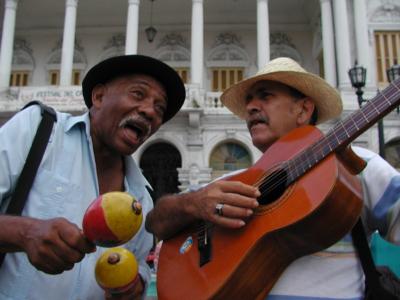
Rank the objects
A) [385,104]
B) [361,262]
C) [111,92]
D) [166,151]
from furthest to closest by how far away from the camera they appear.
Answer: [166,151]
[111,92]
[361,262]
[385,104]

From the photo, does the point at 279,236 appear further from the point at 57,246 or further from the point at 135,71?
the point at 135,71

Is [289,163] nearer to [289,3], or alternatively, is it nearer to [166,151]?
[166,151]

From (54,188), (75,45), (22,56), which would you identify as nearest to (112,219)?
(54,188)

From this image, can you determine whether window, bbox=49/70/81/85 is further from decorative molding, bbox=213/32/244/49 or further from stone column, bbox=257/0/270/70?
stone column, bbox=257/0/270/70

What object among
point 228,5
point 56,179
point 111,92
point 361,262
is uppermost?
point 228,5

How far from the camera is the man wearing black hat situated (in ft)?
4.00

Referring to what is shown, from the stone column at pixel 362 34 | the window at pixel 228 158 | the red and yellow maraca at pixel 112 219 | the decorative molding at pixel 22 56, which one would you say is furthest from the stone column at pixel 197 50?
the red and yellow maraca at pixel 112 219

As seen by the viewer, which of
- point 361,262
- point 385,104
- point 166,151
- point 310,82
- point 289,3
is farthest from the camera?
point 289,3

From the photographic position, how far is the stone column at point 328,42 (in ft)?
50.5

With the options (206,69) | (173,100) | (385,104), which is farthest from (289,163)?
(206,69)

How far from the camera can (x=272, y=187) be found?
67.3 inches

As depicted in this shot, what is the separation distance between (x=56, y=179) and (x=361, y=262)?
1.23 meters

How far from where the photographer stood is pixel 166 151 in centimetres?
1552

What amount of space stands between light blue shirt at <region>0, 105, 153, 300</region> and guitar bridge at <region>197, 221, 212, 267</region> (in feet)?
1.03
